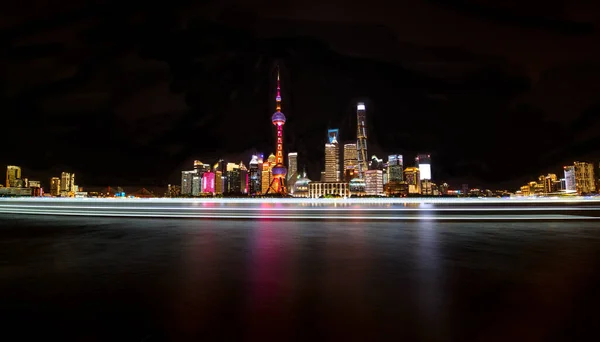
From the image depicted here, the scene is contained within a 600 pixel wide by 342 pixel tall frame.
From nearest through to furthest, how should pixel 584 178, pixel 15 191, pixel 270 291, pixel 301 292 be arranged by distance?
1. pixel 301 292
2. pixel 270 291
3. pixel 15 191
4. pixel 584 178

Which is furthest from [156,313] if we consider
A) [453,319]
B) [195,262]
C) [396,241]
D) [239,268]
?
[396,241]

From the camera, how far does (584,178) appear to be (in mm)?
179500

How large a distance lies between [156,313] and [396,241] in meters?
10.3

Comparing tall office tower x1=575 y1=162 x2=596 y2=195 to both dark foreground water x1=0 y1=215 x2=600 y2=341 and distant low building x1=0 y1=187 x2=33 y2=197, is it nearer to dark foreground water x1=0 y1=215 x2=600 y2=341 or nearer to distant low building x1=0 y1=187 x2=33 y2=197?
dark foreground water x1=0 y1=215 x2=600 y2=341

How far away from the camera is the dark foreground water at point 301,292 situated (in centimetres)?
486

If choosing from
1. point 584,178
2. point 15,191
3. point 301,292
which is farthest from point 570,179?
point 15,191

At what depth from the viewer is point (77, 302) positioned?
6.09 m

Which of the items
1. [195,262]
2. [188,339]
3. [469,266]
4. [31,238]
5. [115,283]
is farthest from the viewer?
[31,238]

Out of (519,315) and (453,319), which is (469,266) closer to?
(519,315)

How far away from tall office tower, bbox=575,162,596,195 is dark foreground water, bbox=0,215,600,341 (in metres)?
215

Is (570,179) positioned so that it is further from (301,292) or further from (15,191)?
(15,191)

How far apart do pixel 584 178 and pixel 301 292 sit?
23203 centimetres

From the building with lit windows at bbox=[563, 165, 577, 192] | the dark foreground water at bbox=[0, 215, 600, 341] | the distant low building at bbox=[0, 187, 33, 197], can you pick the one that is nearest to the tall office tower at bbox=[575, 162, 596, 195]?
the building with lit windows at bbox=[563, 165, 577, 192]

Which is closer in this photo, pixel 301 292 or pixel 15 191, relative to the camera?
pixel 301 292
